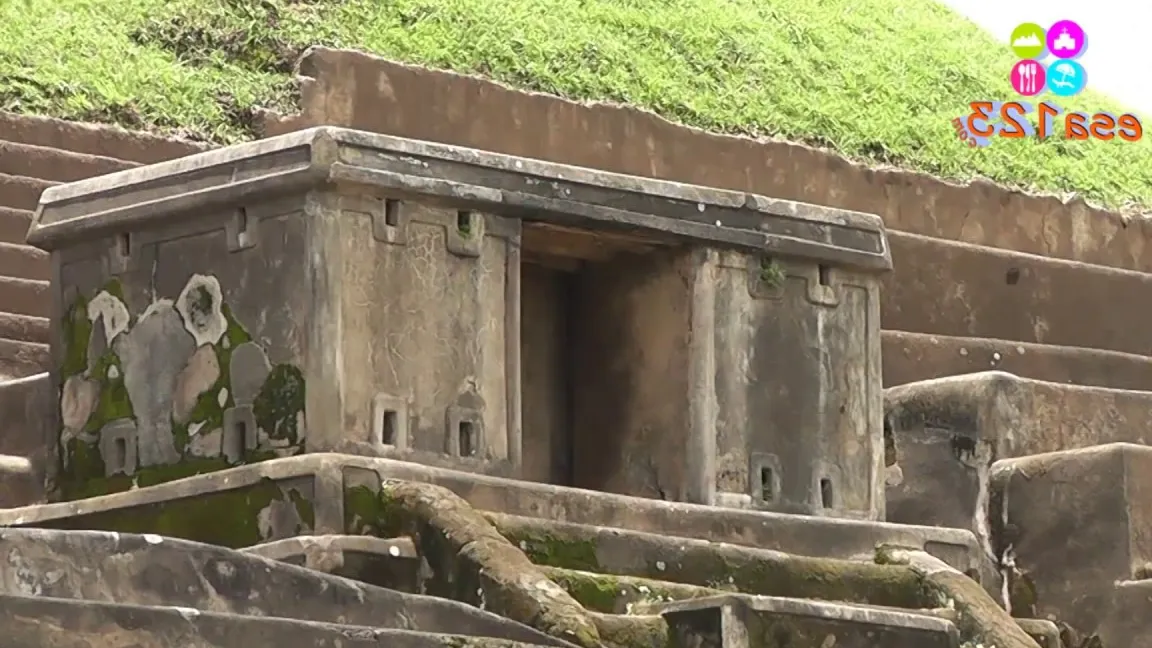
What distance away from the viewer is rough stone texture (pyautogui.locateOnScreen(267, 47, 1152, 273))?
1759 cm

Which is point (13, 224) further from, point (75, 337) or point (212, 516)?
point (212, 516)

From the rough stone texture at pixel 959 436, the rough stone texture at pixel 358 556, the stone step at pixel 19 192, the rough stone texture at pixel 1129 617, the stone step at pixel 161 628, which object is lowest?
the rough stone texture at pixel 1129 617

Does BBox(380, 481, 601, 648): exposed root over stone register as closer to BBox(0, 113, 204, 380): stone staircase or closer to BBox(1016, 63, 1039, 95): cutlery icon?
BBox(0, 113, 204, 380): stone staircase

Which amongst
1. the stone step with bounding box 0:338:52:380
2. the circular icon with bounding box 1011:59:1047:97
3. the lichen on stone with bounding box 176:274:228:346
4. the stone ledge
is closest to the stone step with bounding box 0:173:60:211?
the stone step with bounding box 0:338:52:380

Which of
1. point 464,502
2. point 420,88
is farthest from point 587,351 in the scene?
point 420,88

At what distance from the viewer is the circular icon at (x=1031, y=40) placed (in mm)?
23219

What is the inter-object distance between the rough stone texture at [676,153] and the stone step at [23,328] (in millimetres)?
3076

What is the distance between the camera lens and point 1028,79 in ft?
79.0

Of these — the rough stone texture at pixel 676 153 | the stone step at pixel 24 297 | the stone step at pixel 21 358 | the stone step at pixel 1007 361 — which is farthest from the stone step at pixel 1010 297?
the stone step at pixel 21 358

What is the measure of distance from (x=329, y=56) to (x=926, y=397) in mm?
5039

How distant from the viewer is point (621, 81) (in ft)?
66.2

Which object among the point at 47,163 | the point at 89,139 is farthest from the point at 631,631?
the point at 89,139

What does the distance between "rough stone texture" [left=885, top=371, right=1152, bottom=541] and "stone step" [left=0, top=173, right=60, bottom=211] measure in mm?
4497

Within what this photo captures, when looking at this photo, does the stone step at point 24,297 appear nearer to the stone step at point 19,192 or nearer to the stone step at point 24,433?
the stone step at point 19,192
